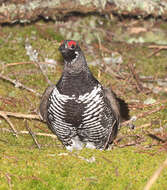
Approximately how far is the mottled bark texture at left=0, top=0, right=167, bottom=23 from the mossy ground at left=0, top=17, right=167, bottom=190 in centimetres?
51

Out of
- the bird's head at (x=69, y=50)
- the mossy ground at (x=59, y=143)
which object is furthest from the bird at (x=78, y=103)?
the mossy ground at (x=59, y=143)

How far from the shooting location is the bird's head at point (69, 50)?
3.92m

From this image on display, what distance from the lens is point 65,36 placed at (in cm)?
724

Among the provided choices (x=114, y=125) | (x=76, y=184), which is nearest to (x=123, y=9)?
(x=114, y=125)

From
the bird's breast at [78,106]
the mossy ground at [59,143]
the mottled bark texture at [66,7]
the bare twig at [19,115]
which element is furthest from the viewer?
the mottled bark texture at [66,7]

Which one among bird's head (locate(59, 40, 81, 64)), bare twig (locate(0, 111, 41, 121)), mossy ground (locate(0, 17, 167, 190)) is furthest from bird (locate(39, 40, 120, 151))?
bare twig (locate(0, 111, 41, 121))

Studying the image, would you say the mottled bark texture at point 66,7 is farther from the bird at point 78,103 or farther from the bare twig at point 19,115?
the bird at point 78,103

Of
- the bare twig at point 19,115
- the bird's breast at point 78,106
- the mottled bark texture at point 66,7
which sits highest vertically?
the mottled bark texture at point 66,7

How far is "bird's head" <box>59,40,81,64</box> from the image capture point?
3924mm

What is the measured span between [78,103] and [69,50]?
0.62 meters

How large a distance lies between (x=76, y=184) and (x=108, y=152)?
1.77 feet

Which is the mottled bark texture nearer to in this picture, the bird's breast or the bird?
the bird

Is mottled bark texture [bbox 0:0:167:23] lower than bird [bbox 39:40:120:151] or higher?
higher

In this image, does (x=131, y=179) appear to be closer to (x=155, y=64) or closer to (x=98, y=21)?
(x=155, y=64)
